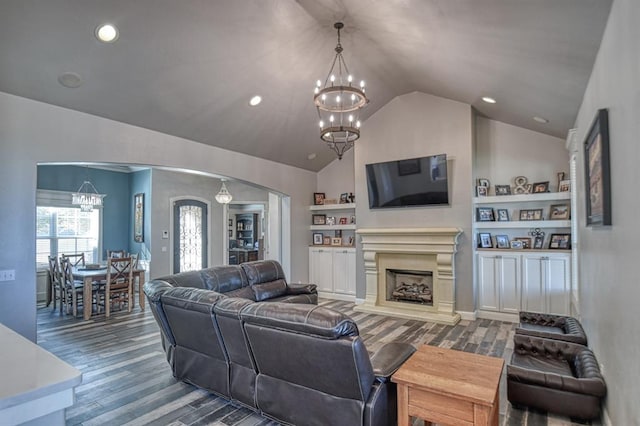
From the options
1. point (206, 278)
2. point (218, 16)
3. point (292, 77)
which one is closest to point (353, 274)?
point (206, 278)

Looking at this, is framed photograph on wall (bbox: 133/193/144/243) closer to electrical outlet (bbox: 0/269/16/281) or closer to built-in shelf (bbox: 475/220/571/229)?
electrical outlet (bbox: 0/269/16/281)

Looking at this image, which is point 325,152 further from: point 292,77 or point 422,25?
point 422,25

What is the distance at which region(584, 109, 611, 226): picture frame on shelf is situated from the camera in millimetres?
2385

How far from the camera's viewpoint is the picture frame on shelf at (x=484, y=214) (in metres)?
5.90

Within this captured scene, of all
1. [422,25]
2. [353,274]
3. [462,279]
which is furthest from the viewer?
[353,274]

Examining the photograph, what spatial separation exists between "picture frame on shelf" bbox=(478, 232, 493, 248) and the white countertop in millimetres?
5888

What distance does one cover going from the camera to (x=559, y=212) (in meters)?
5.38

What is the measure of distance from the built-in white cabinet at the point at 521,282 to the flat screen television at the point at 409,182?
1266mm

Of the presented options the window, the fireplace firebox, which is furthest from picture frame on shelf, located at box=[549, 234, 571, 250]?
the window

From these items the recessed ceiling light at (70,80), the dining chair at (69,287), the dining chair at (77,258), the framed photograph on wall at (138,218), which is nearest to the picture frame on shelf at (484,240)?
the recessed ceiling light at (70,80)

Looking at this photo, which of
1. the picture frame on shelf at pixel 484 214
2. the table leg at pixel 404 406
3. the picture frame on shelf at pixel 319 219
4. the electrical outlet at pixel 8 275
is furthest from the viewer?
the picture frame on shelf at pixel 319 219

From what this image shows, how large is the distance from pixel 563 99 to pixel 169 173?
8.25m

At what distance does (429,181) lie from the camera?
5898 millimetres

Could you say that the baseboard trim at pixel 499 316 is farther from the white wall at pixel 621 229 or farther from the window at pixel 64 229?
the window at pixel 64 229
